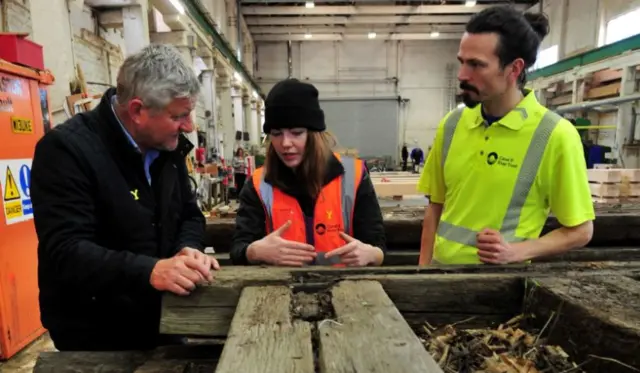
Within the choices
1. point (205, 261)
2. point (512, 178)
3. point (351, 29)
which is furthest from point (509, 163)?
point (351, 29)

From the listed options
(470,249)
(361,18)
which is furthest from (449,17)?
(470,249)

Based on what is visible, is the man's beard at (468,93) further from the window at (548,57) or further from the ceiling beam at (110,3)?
the window at (548,57)

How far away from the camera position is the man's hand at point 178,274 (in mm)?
1247

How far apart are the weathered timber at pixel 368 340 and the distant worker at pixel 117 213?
1.58 feet

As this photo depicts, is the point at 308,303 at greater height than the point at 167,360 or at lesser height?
greater

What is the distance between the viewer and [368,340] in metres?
0.93

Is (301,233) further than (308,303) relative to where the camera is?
Yes

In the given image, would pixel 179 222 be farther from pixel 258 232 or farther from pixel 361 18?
pixel 361 18

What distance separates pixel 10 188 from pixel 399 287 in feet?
10.1

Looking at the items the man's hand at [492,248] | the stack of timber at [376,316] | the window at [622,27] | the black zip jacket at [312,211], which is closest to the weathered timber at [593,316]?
the stack of timber at [376,316]

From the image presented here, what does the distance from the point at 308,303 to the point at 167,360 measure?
1.60 ft

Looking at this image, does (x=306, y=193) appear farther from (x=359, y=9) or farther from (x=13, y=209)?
(x=359, y=9)

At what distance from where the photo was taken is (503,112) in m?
1.81

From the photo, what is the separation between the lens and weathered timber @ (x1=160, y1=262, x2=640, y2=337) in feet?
4.17
